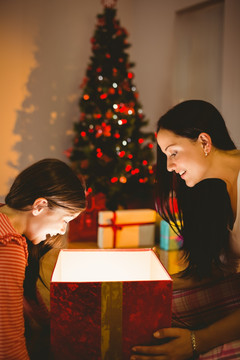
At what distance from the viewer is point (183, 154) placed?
1196mm

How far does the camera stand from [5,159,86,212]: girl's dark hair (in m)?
1.05

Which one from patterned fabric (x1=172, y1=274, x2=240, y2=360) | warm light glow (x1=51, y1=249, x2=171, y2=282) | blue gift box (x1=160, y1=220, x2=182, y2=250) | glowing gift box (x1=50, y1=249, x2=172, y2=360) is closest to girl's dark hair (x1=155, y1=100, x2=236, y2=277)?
patterned fabric (x1=172, y1=274, x2=240, y2=360)

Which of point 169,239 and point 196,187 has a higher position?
point 196,187

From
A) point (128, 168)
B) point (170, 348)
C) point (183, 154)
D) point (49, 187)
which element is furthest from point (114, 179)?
point (170, 348)

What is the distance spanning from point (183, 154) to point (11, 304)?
0.75m

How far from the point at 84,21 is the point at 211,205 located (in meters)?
3.22

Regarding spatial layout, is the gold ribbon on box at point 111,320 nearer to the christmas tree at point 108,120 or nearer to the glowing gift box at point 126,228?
the glowing gift box at point 126,228

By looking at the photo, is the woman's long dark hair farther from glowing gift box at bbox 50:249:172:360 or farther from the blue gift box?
the blue gift box

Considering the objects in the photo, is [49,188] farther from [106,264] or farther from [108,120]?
[108,120]

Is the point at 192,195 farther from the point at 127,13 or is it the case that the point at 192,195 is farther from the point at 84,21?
the point at 127,13

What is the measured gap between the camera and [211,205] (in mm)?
1387

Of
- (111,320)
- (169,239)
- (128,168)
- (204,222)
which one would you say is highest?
(128,168)

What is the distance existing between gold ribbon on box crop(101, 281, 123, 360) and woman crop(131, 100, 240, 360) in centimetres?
12

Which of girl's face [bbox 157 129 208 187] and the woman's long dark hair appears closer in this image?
the woman's long dark hair
